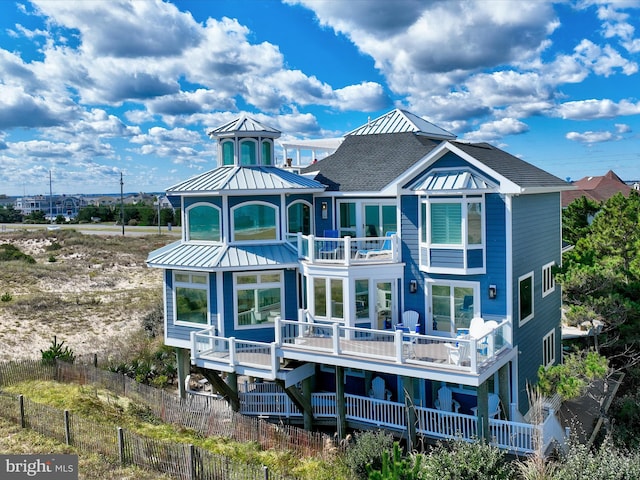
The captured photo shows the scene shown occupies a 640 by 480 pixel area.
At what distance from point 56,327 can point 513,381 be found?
21357 mm

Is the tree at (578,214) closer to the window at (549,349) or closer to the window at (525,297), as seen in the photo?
the window at (549,349)

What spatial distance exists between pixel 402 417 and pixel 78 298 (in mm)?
24769

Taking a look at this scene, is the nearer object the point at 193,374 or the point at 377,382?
the point at 377,382

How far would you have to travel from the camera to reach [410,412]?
13.8 meters

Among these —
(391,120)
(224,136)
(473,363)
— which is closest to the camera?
(473,363)

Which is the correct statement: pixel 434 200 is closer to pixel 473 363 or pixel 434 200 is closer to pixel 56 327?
pixel 473 363

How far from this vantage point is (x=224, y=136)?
17734 millimetres

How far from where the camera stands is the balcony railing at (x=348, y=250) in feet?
50.5

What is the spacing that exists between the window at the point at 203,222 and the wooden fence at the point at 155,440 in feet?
15.9

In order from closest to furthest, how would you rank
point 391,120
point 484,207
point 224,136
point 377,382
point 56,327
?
point 484,207, point 377,382, point 224,136, point 391,120, point 56,327

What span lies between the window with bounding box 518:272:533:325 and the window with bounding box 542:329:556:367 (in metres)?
2.24

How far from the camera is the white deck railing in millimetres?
12953

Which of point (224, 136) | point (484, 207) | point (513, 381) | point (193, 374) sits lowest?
point (193, 374)

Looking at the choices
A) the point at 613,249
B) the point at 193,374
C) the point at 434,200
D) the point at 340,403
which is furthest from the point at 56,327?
the point at 613,249
